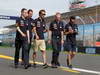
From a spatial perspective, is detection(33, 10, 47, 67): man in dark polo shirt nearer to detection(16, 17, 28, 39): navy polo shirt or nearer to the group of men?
the group of men

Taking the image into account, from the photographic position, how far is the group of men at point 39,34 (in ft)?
33.9

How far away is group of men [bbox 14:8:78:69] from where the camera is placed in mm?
10344

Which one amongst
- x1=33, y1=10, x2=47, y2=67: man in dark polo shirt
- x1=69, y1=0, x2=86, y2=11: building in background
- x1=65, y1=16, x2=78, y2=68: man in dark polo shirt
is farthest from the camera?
x1=69, y1=0, x2=86, y2=11: building in background

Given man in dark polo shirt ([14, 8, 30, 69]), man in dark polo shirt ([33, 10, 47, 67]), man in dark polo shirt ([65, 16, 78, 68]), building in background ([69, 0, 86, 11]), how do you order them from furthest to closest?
building in background ([69, 0, 86, 11])
man in dark polo shirt ([65, 16, 78, 68])
man in dark polo shirt ([33, 10, 47, 67])
man in dark polo shirt ([14, 8, 30, 69])

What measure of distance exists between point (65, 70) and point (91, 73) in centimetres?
79

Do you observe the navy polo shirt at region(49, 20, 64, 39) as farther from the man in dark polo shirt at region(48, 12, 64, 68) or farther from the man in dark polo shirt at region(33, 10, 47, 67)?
the man in dark polo shirt at region(33, 10, 47, 67)

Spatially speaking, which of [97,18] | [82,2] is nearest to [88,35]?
[97,18]

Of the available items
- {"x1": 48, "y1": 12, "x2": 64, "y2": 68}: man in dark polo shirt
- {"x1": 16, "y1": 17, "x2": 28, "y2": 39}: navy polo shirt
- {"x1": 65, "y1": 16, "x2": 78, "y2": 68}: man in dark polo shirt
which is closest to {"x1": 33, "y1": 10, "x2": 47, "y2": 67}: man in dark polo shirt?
{"x1": 48, "y1": 12, "x2": 64, "y2": 68}: man in dark polo shirt

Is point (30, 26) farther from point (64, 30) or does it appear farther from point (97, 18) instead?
point (97, 18)

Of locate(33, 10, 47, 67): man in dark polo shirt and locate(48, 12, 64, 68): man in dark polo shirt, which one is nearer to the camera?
locate(33, 10, 47, 67): man in dark polo shirt

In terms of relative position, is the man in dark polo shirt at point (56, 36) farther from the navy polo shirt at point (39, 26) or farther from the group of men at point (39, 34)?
the navy polo shirt at point (39, 26)

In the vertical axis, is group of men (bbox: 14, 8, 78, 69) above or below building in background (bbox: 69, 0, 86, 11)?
below

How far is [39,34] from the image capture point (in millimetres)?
10812

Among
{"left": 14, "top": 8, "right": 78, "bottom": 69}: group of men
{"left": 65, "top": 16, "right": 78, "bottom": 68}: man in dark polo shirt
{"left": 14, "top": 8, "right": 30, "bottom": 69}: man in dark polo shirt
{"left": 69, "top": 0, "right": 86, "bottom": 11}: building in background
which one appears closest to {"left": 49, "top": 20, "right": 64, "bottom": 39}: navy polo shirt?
{"left": 14, "top": 8, "right": 78, "bottom": 69}: group of men
